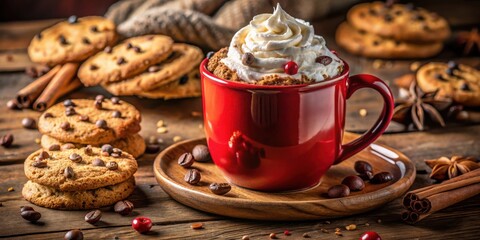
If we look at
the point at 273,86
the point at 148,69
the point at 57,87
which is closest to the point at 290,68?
the point at 273,86

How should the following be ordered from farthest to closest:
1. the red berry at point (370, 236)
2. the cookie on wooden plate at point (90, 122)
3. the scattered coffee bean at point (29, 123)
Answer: the scattered coffee bean at point (29, 123) → the cookie on wooden plate at point (90, 122) → the red berry at point (370, 236)

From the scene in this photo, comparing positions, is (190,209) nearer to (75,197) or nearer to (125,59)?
(75,197)

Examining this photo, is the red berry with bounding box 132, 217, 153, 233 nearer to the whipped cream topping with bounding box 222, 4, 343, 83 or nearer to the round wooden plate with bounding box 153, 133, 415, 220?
the round wooden plate with bounding box 153, 133, 415, 220

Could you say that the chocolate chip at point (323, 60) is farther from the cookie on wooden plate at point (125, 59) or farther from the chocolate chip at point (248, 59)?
the cookie on wooden plate at point (125, 59)

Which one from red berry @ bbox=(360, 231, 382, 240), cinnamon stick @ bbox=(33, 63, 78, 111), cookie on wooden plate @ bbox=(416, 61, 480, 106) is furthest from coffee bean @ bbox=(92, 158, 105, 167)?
cookie on wooden plate @ bbox=(416, 61, 480, 106)

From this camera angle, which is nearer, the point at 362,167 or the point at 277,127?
the point at 277,127

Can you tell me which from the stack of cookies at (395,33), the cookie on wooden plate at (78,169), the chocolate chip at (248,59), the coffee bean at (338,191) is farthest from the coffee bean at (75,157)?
the stack of cookies at (395,33)

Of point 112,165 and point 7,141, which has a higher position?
point 112,165
